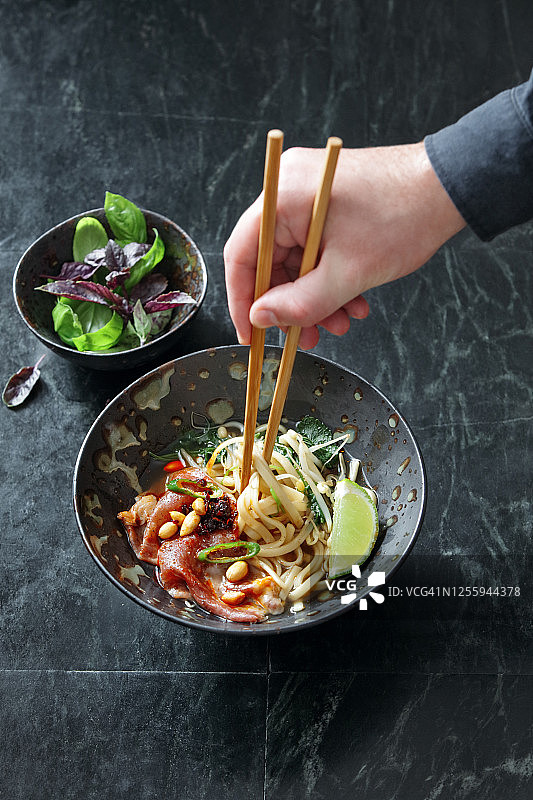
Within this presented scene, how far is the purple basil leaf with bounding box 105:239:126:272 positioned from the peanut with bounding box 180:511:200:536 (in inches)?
28.1

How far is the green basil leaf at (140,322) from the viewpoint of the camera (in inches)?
70.1

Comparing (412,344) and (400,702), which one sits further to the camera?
(412,344)

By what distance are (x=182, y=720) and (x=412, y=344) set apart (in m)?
1.08

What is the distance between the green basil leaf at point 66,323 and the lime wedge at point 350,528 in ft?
2.47

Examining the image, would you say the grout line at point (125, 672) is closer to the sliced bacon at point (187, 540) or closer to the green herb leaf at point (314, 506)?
the sliced bacon at point (187, 540)

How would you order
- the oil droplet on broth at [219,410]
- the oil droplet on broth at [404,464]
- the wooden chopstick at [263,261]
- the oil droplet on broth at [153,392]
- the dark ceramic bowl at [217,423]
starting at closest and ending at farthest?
the wooden chopstick at [263,261]
the dark ceramic bowl at [217,423]
the oil droplet on broth at [404,464]
the oil droplet on broth at [153,392]
the oil droplet on broth at [219,410]

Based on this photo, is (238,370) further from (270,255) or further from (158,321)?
(270,255)

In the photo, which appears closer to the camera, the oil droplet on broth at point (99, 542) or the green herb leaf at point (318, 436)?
the oil droplet on broth at point (99, 542)

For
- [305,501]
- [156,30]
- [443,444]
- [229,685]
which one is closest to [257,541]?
[305,501]

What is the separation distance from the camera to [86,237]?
6.30ft

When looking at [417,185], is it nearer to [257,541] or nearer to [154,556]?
[257,541]

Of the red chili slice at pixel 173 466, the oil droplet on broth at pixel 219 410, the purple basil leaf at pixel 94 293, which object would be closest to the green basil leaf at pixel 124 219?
the purple basil leaf at pixel 94 293

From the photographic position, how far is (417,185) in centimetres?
124

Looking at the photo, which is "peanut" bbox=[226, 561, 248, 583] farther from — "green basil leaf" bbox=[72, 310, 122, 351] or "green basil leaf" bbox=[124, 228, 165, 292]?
"green basil leaf" bbox=[124, 228, 165, 292]
